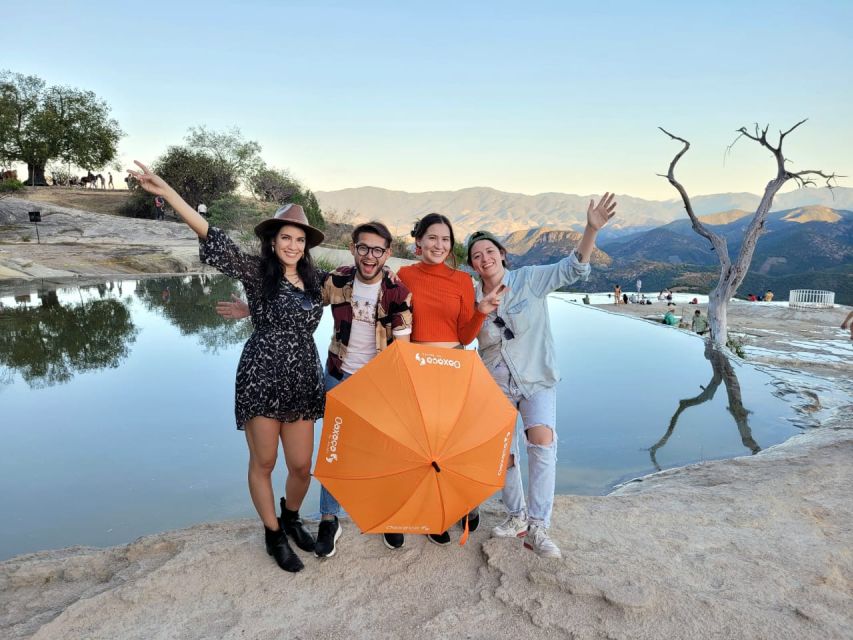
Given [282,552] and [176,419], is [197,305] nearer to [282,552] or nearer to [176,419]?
[176,419]

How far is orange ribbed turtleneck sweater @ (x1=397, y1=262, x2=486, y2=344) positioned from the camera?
329 centimetres

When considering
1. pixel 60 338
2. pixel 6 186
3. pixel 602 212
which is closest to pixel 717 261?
pixel 6 186

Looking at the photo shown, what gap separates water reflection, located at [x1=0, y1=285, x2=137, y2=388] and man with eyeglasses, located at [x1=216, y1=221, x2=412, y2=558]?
7.92 m

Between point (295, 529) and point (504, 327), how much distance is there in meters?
1.76

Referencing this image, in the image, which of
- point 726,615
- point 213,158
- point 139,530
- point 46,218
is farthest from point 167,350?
point 213,158

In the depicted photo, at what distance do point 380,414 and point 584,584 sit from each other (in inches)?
57.3

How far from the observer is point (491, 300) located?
317 centimetres

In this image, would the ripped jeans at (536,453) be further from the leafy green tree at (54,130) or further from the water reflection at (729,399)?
the leafy green tree at (54,130)

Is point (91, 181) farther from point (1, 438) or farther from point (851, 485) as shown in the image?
point (851, 485)

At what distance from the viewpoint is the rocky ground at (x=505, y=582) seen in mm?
2652

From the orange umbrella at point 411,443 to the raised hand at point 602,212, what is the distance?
1271 mm

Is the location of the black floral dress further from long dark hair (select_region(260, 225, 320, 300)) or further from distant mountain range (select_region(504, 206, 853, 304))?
distant mountain range (select_region(504, 206, 853, 304))

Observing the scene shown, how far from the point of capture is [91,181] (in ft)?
179

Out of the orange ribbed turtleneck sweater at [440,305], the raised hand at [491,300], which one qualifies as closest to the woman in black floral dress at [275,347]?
the orange ribbed turtleneck sweater at [440,305]
